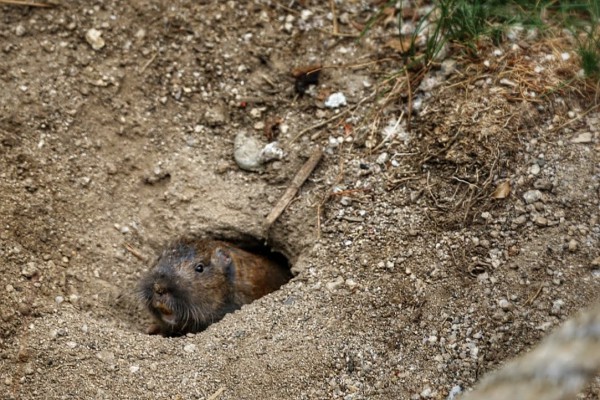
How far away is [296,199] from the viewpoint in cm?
550

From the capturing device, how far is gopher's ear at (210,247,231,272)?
5.90m

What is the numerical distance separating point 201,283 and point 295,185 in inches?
42.9

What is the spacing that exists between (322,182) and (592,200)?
5.88 ft

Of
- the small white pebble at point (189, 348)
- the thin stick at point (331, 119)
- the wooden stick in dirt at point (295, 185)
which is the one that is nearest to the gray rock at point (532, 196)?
the thin stick at point (331, 119)

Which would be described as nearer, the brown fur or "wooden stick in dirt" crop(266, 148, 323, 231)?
"wooden stick in dirt" crop(266, 148, 323, 231)

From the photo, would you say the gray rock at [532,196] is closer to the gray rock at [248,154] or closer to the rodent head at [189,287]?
the gray rock at [248,154]

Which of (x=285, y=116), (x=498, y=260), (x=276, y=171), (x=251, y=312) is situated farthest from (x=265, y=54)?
(x=498, y=260)

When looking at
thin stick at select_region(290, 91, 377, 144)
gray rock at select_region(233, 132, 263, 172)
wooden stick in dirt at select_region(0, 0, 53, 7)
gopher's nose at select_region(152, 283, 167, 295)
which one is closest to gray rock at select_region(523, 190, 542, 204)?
thin stick at select_region(290, 91, 377, 144)

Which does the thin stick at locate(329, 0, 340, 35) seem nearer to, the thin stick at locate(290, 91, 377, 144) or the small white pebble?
the thin stick at locate(290, 91, 377, 144)

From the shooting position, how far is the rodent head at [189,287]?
5539 mm

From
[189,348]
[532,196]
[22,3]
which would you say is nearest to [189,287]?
[189,348]

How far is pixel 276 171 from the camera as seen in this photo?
562 centimetres

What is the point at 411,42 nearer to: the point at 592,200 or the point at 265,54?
the point at 265,54

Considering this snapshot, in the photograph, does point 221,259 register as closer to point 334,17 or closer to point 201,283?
point 201,283
